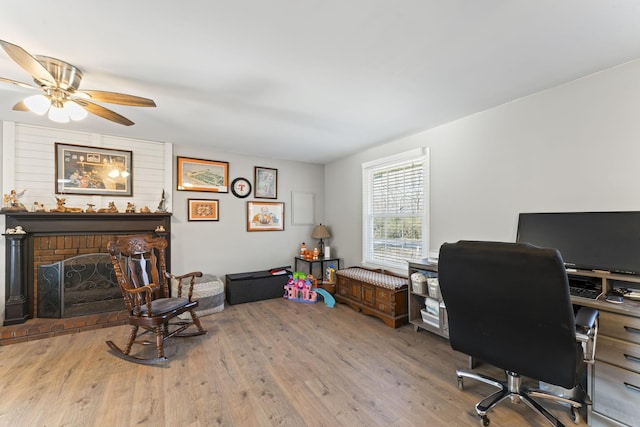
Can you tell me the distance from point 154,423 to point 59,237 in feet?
9.57

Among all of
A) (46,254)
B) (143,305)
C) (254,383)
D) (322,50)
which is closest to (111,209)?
(46,254)

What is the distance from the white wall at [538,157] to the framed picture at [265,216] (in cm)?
250

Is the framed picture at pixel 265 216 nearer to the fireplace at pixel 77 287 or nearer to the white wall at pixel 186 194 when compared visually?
the white wall at pixel 186 194

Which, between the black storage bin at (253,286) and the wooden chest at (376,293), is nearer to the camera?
the wooden chest at (376,293)

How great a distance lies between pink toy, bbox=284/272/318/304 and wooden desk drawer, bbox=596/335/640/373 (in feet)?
10.2

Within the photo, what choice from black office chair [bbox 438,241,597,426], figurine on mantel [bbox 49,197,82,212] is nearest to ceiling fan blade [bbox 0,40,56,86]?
figurine on mantel [bbox 49,197,82,212]

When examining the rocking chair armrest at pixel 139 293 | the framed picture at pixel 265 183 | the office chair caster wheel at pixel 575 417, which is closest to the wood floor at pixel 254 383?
the office chair caster wheel at pixel 575 417

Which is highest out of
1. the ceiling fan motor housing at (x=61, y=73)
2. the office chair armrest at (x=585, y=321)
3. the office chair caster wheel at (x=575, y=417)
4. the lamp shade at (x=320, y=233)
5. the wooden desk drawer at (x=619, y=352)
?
the ceiling fan motor housing at (x=61, y=73)

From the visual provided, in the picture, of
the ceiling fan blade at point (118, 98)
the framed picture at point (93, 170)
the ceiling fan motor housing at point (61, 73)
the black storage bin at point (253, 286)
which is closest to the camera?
the ceiling fan motor housing at point (61, 73)

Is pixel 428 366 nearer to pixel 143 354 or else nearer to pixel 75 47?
pixel 143 354

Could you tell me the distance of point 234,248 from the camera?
441 cm

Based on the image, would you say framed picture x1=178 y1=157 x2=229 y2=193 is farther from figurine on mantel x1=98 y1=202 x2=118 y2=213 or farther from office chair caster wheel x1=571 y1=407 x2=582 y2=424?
office chair caster wheel x1=571 y1=407 x2=582 y2=424

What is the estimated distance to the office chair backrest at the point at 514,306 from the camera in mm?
1249

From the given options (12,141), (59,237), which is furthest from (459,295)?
(12,141)
